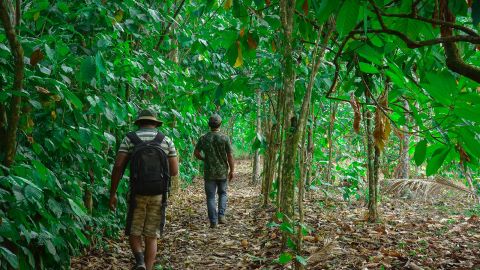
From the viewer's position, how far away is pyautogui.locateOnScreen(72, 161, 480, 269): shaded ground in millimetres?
4082

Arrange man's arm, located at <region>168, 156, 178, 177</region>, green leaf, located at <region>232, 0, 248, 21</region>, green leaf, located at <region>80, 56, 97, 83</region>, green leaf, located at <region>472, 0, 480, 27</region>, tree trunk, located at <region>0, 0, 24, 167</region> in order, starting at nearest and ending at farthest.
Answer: green leaf, located at <region>472, 0, 480, 27</region> → tree trunk, located at <region>0, 0, 24, 167</region> → green leaf, located at <region>80, 56, 97, 83</region> → green leaf, located at <region>232, 0, 248, 21</region> → man's arm, located at <region>168, 156, 178, 177</region>

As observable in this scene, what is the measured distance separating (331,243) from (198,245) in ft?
7.11

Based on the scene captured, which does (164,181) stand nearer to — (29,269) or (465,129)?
(29,269)

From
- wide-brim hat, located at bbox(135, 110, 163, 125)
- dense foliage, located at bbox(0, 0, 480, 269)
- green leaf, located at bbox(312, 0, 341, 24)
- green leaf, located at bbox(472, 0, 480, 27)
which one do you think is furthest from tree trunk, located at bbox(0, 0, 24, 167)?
green leaf, located at bbox(472, 0, 480, 27)

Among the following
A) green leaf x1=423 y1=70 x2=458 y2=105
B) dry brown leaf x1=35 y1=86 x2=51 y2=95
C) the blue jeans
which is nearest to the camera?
green leaf x1=423 y1=70 x2=458 y2=105

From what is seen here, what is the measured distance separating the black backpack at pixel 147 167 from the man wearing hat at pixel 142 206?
0.04 meters

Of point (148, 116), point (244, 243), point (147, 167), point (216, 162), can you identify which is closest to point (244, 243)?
point (244, 243)

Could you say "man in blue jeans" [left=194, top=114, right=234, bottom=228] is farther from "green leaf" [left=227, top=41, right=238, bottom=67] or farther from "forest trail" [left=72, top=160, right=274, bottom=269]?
"green leaf" [left=227, top=41, right=238, bottom=67]

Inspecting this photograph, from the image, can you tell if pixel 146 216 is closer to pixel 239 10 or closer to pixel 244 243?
pixel 244 243

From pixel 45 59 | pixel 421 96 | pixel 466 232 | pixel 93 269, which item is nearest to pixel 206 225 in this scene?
pixel 93 269

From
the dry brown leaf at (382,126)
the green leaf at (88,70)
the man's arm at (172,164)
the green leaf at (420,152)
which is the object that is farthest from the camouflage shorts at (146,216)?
the green leaf at (420,152)

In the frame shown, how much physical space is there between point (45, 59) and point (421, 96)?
2656 millimetres

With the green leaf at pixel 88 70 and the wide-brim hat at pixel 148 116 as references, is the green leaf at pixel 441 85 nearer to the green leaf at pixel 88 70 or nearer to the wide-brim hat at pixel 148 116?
the green leaf at pixel 88 70

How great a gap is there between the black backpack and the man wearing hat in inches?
1.6
